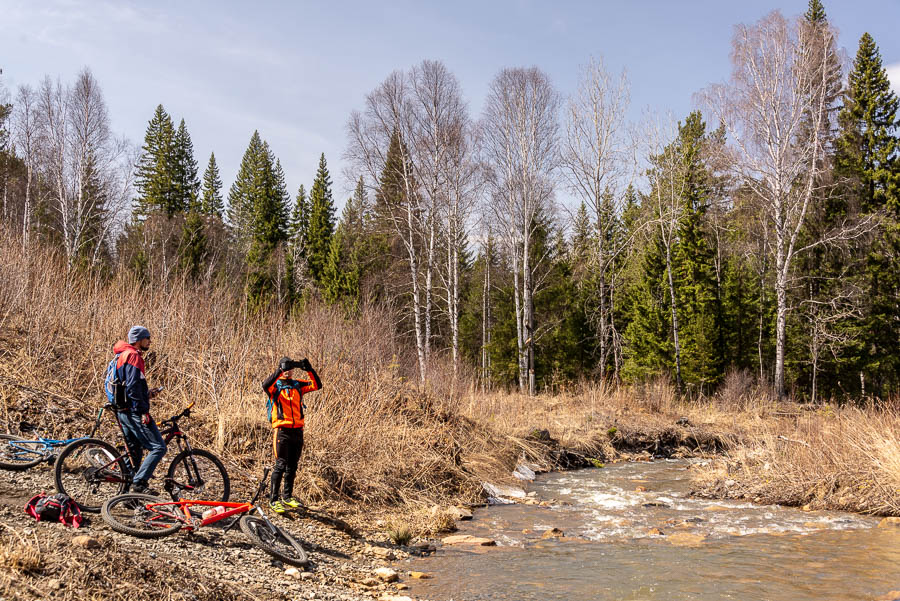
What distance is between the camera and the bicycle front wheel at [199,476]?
714cm

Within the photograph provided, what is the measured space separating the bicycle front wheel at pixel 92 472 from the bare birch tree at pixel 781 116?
2257 cm

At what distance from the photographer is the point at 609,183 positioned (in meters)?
27.2

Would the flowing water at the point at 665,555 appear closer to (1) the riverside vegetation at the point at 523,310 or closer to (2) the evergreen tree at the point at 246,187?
(1) the riverside vegetation at the point at 523,310

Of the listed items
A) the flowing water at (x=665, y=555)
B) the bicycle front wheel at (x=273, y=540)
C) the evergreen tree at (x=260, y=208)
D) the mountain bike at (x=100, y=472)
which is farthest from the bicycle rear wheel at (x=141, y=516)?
the evergreen tree at (x=260, y=208)

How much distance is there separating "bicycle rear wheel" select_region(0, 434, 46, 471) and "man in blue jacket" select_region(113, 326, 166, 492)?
1.09 m

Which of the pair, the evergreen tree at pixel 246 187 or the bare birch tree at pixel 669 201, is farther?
the evergreen tree at pixel 246 187

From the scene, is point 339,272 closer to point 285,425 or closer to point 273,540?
point 285,425

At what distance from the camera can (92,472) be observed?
6414 millimetres

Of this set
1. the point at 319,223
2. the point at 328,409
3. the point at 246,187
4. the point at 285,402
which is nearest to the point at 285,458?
the point at 285,402

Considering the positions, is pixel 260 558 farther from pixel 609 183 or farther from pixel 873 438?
pixel 609 183

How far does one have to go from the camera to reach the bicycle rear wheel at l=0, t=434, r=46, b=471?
661 cm

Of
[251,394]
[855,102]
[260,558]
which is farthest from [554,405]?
[855,102]

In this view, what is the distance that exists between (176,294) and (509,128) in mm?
17608

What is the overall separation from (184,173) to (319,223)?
556 inches
